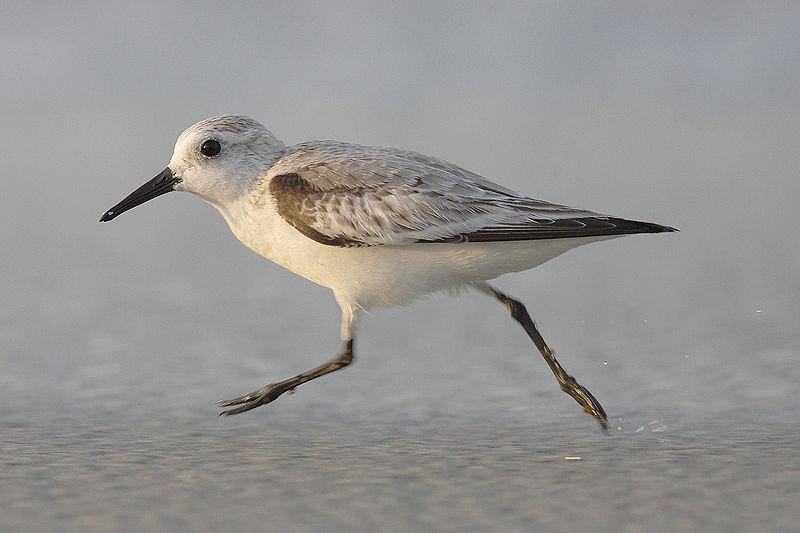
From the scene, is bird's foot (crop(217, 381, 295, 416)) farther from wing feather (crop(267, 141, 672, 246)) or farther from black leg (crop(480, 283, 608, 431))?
black leg (crop(480, 283, 608, 431))

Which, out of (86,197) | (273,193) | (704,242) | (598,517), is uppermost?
(86,197)

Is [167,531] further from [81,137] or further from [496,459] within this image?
[81,137]

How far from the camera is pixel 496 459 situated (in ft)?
17.1

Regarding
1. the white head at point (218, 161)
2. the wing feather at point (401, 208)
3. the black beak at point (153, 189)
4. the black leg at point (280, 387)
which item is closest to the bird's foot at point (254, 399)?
the black leg at point (280, 387)

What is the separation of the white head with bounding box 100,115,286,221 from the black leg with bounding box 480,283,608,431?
4.22ft

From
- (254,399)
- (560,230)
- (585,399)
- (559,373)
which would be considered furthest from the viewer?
(559,373)

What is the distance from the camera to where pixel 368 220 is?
5.77 metres

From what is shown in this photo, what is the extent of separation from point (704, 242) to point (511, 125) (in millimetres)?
→ 4876

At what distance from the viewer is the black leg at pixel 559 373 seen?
582 cm

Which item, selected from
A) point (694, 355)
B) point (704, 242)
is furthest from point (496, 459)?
point (704, 242)

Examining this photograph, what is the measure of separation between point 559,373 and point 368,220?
121 centimetres

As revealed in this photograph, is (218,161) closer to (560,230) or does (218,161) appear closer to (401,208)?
(401,208)

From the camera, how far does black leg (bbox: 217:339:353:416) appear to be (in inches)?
235

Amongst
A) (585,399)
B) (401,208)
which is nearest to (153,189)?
(401,208)
